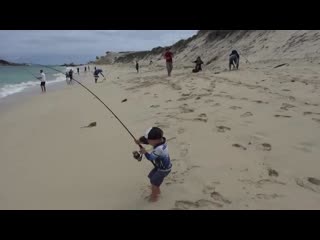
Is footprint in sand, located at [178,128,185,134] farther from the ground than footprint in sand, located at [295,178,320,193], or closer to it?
closer to it

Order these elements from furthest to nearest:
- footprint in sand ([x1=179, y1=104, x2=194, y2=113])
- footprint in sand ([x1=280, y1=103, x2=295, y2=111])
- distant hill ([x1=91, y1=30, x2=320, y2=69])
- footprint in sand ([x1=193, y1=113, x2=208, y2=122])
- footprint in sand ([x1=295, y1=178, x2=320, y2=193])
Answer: distant hill ([x1=91, y1=30, x2=320, y2=69])
footprint in sand ([x1=179, y1=104, x2=194, y2=113])
footprint in sand ([x1=280, y1=103, x2=295, y2=111])
footprint in sand ([x1=193, y1=113, x2=208, y2=122])
footprint in sand ([x1=295, y1=178, x2=320, y2=193])

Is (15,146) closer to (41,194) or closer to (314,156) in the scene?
(41,194)

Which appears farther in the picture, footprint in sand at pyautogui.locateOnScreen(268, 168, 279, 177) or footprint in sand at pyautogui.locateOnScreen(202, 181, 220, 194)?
footprint in sand at pyautogui.locateOnScreen(268, 168, 279, 177)

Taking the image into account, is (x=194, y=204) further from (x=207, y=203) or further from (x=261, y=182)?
(x=261, y=182)

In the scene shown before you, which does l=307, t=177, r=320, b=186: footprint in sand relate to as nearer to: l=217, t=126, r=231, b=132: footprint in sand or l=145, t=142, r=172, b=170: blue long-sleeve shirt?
l=145, t=142, r=172, b=170: blue long-sleeve shirt

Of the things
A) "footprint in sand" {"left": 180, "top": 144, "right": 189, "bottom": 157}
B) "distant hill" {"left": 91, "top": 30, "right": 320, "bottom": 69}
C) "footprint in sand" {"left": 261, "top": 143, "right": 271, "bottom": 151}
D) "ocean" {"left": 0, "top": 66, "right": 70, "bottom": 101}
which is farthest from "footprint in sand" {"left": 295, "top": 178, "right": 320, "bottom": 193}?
"ocean" {"left": 0, "top": 66, "right": 70, "bottom": 101}

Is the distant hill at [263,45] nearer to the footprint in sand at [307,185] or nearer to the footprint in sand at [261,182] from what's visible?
the footprint in sand at [307,185]

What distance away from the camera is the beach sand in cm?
392

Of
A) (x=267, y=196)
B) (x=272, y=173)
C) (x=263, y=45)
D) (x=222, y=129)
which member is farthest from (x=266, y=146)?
(x=263, y=45)

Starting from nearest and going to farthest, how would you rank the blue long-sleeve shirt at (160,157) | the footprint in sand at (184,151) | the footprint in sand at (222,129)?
the blue long-sleeve shirt at (160,157), the footprint in sand at (184,151), the footprint in sand at (222,129)

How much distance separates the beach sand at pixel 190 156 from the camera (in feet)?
12.9

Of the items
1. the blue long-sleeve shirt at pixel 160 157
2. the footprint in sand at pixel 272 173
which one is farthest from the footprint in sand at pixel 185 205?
the footprint in sand at pixel 272 173

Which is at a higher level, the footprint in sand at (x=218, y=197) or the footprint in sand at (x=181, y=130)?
the footprint in sand at (x=181, y=130)

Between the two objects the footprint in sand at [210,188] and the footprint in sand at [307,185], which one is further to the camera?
the footprint in sand at [210,188]
